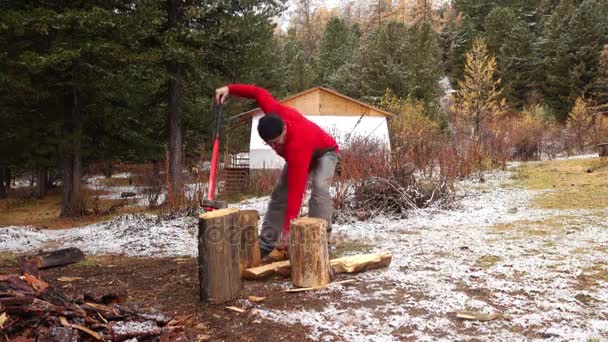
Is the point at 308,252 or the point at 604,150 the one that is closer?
the point at 308,252

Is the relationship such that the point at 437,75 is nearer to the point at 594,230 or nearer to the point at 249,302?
the point at 594,230

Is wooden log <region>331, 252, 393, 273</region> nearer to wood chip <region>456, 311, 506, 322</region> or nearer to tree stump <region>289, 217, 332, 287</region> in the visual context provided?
tree stump <region>289, 217, 332, 287</region>

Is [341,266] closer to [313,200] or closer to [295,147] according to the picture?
[313,200]

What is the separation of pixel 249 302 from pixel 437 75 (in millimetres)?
29470

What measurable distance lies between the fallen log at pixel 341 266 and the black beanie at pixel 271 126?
109 cm

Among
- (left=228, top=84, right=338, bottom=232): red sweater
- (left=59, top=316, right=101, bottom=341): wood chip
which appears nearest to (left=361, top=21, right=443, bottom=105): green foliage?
(left=228, top=84, right=338, bottom=232): red sweater

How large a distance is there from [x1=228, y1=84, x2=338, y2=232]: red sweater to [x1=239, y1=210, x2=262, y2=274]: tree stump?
36 cm

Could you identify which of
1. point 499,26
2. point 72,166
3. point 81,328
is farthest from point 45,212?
point 499,26

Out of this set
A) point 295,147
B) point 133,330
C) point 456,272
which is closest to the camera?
point 133,330

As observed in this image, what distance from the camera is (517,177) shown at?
10.7 meters

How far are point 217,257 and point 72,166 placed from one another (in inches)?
342

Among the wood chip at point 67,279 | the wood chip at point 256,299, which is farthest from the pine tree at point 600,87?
the wood chip at point 67,279

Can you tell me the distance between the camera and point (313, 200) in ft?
11.9

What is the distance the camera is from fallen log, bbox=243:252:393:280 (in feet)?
11.5
